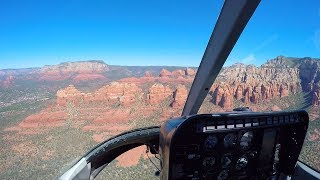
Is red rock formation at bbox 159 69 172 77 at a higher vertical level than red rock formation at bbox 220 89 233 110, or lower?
higher

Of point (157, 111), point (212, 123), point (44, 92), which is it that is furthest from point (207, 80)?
point (44, 92)

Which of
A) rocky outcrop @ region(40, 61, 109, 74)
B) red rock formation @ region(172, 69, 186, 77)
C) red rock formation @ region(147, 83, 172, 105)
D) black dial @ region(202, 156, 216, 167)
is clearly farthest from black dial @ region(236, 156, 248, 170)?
rocky outcrop @ region(40, 61, 109, 74)

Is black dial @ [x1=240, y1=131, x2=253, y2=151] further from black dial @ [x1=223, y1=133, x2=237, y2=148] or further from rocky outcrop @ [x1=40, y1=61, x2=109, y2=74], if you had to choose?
rocky outcrop @ [x1=40, y1=61, x2=109, y2=74]

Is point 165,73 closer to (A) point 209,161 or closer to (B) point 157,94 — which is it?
(B) point 157,94

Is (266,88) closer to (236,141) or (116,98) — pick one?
(116,98)

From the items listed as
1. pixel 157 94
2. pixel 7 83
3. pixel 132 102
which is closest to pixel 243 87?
pixel 157 94

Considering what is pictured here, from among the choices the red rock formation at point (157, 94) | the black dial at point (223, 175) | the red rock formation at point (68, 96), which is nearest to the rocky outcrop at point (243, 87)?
the red rock formation at point (157, 94)
